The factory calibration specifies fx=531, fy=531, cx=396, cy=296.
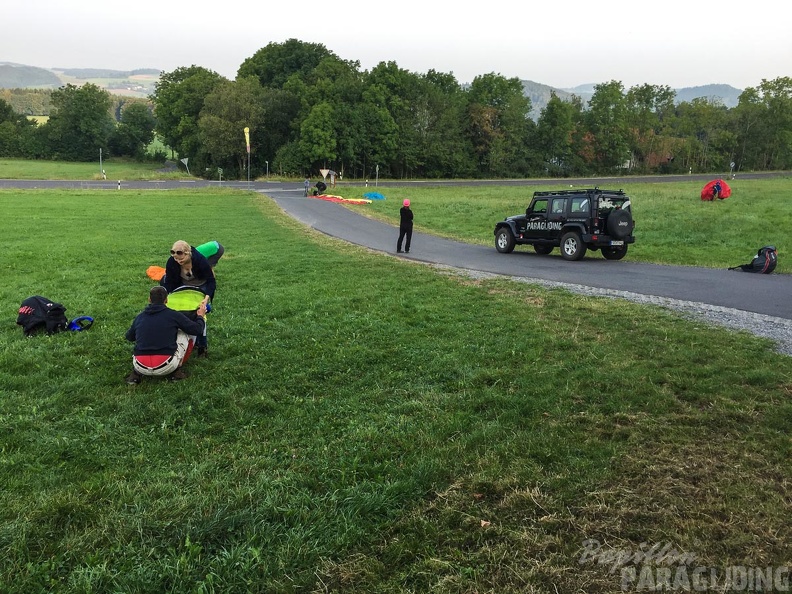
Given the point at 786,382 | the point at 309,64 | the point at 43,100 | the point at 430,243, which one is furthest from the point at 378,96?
the point at 43,100

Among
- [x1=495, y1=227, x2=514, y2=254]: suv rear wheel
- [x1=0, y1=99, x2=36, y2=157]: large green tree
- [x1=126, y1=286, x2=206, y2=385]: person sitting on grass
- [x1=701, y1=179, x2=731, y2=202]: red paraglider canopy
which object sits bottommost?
[x1=126, y1=286, x2=206, y2=385]: person sitting on grass

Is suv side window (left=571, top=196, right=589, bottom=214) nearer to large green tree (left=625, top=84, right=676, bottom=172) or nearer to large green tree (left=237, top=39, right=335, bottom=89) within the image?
large green tree (left=625, top=84, right=676, bottom=172)

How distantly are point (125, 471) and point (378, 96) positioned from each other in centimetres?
7584

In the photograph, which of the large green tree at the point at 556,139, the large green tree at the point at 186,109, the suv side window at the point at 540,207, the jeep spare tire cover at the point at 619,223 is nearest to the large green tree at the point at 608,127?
the large green tree at the point at 556,139

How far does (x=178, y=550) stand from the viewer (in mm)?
3033

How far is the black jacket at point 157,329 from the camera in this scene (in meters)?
5.42

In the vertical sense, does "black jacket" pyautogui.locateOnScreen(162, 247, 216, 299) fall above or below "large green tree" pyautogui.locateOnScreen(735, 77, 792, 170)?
below

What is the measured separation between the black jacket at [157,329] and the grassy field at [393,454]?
41 centimetres

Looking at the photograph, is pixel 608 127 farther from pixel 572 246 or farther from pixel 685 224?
pixel 572 246

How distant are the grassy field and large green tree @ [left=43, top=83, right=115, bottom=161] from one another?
346 ft

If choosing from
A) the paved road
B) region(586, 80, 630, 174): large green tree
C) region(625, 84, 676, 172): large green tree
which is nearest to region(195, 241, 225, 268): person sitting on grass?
the paved road

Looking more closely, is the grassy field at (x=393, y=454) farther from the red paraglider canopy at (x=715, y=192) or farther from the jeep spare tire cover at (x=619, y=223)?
the red paraglider canopy at (x=715, y=192)

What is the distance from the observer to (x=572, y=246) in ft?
51.8

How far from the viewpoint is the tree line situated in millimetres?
70562
